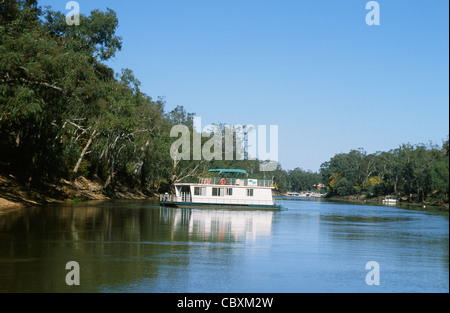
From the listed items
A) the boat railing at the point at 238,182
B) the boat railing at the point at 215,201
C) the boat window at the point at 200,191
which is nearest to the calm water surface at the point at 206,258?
the boat railing at the point at 215,201

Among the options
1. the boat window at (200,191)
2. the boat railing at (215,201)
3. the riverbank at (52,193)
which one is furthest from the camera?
the boat window at (200,191)

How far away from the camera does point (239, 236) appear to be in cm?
3106

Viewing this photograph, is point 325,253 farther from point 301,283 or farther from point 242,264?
point 301,283

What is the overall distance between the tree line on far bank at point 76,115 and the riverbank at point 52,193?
1.00 metres

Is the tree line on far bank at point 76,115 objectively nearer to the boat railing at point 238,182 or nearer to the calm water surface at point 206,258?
the calm water surface at point 206,258

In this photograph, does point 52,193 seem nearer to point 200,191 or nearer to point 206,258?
point 200,191

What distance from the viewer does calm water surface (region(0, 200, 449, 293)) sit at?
1655cm

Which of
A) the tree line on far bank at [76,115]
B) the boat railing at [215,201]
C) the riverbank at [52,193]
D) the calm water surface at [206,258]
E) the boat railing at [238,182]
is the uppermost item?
the tree line on far bank at [76,115]

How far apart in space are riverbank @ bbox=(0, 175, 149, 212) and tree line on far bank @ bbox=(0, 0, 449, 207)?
3.30 feet

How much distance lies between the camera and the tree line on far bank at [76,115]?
33.3 metres

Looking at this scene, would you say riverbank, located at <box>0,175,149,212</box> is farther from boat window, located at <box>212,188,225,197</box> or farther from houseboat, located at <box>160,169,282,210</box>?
boat window, located at <box>212,188,225,197</box>

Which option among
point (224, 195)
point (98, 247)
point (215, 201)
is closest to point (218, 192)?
point (224, 195)
